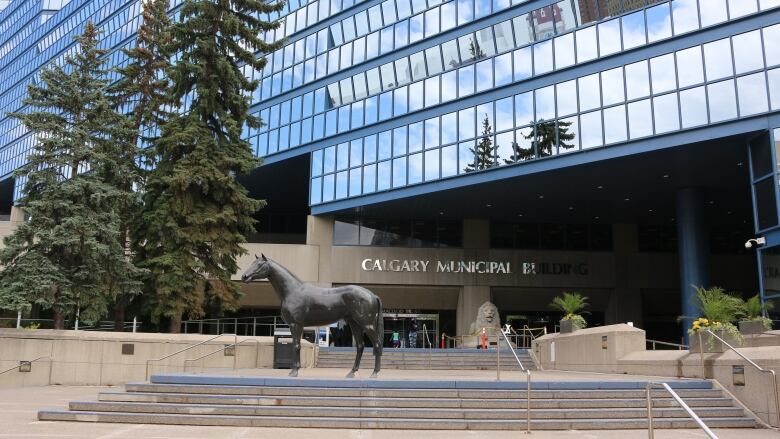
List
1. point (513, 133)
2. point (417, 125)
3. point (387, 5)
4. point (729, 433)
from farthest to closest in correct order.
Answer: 1. point (387, 5)
2. point (417, 125)
3. point (513, 133)
4. point (729, 433)

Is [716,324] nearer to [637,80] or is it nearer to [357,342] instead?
[357,342]

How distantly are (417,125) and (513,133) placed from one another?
6.61 metres

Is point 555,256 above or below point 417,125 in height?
below

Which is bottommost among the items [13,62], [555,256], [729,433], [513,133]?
[729,433]

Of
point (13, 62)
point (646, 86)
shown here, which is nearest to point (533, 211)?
point (646, 86)

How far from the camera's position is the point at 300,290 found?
Result: 14.4m

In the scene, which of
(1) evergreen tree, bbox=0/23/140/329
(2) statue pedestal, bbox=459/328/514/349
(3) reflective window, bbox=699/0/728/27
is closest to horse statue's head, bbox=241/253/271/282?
(1) evergreen tree, bbox=0/23/140/329

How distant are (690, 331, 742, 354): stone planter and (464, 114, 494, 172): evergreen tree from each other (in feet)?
62.3

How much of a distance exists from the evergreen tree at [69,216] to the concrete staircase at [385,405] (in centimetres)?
1063

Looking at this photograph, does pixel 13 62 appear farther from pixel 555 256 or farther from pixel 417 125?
pixel 555 256

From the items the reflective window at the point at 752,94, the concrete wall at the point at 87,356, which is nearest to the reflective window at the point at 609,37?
the reflective window at the point at 752,94

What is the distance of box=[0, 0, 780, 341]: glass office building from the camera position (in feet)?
90.6

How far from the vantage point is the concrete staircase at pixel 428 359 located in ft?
91.5

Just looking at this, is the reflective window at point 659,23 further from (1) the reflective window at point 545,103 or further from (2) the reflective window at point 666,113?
(1) the reflective window at point 545,103
